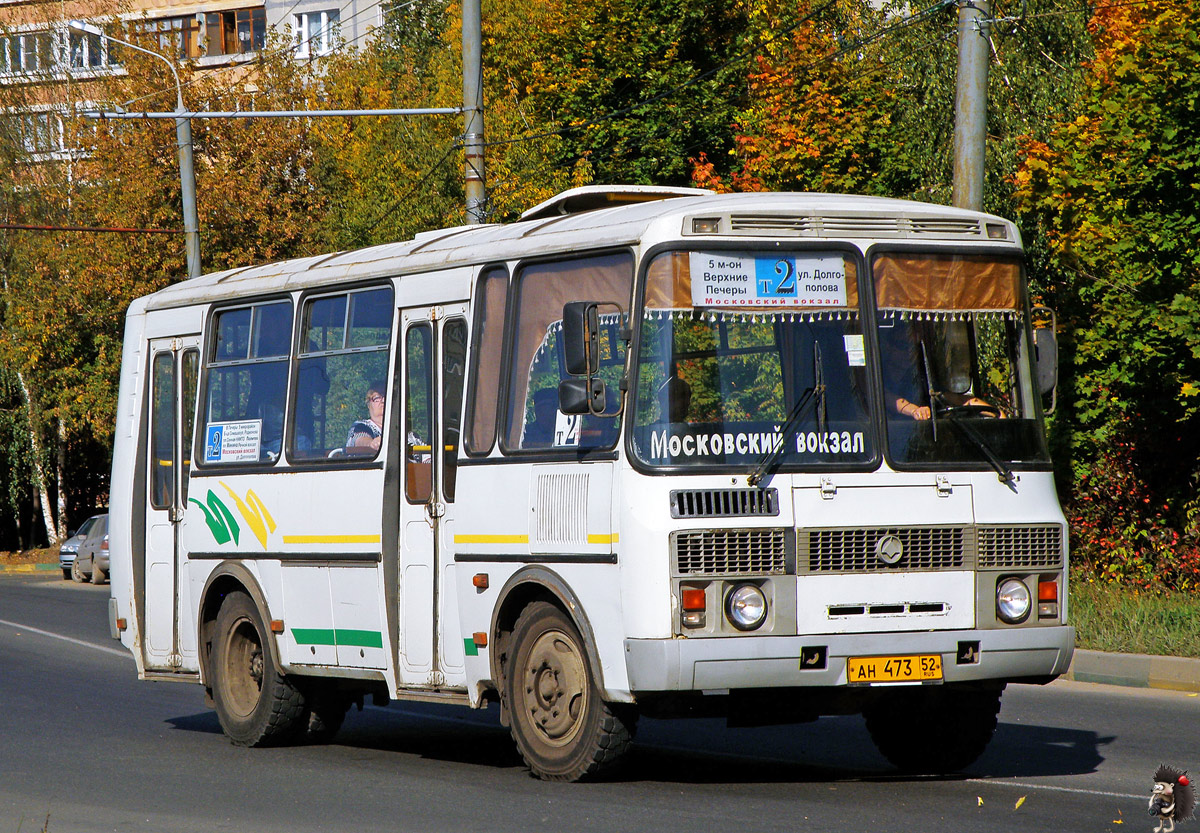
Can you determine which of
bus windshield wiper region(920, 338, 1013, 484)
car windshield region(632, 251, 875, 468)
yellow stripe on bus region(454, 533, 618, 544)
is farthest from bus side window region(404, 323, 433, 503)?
bus windshield wiper region(920, 338, 1013, 484)

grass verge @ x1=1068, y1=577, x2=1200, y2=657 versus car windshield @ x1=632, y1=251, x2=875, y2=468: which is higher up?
car windshield @ x1=632, y1=251, x2=875, y2=468

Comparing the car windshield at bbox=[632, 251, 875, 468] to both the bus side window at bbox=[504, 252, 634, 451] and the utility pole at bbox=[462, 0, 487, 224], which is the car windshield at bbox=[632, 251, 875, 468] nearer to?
the bus side window at bbox=[504, 252, 634, 451]

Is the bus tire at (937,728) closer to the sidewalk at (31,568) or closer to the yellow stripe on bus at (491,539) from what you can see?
the yellow stripe on bus at (491,539)

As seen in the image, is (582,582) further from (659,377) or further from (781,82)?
(781,82)

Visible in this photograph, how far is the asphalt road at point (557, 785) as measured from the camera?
→ 8.32 m

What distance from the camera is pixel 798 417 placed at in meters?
8.84

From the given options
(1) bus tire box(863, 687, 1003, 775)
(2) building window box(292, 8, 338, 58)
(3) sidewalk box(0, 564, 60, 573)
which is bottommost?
(3) sidewalk box(0, 564, 60, 573)

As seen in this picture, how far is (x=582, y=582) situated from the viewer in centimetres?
897

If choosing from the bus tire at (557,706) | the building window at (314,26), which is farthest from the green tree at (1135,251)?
the building window at (314,26)

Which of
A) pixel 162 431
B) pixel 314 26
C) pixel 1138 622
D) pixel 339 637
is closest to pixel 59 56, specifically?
pixel 314 26

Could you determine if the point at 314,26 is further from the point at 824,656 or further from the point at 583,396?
the point at 824,656

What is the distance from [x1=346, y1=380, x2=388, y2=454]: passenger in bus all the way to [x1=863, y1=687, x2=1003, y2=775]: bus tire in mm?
3262

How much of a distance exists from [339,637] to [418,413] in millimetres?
1500

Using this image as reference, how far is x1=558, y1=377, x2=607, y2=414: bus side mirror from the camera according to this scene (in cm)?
873
